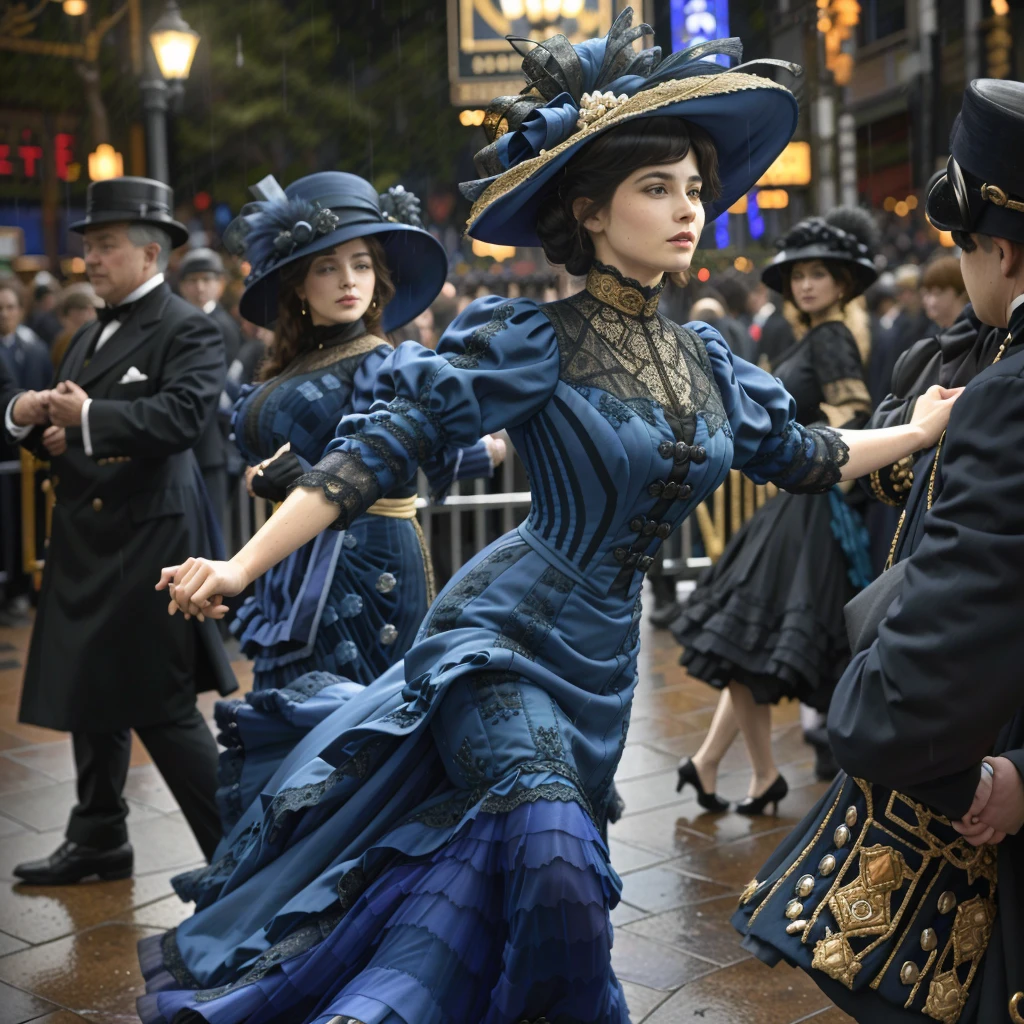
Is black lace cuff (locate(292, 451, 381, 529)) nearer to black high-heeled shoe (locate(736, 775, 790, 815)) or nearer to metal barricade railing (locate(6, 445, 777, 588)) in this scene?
black high-heeled shoe (locate(736, 775, 790, 815))

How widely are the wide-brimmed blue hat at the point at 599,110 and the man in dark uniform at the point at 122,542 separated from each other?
76.1 inches

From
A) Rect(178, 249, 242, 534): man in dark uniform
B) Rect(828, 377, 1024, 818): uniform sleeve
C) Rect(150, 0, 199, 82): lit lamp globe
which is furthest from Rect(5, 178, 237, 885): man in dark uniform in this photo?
Rect(150, 0, 199, 82): lit lamp globe

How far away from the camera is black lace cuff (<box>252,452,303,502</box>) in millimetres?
4207

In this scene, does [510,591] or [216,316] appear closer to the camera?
[510,591]

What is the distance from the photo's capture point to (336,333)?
4566mm

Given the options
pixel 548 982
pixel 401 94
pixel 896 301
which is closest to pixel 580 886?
pixel 548 982

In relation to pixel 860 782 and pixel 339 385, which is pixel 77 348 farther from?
pixel 860 782

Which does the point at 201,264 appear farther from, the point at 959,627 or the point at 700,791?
the point at 959,627

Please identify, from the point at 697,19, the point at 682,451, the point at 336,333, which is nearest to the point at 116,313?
the point at 336,333

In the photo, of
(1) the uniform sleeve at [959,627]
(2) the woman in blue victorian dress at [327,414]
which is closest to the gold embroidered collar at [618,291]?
(2) the woman in blue victorian dress at [327,414]

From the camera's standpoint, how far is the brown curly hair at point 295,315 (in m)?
4.59

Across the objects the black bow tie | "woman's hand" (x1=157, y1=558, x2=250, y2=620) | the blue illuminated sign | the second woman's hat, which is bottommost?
"woman's hand" (x1=157, y1=558, x2=250, y2=620)

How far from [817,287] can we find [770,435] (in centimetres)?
243

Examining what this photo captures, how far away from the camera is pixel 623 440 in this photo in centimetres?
303
